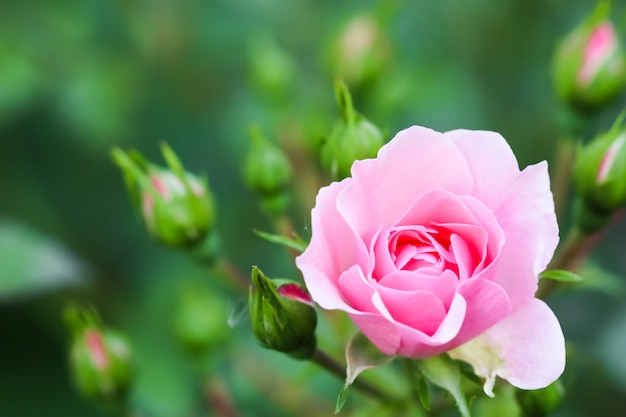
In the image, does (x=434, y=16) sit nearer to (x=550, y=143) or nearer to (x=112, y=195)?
(x=550, y=143)

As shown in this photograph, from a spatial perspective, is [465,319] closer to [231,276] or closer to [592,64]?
[231,276]

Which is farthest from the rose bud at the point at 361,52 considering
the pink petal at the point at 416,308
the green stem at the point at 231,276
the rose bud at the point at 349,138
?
the pink petal at the point at 416,308

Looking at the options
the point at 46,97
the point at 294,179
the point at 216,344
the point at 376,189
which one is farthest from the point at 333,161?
the point at 46,97

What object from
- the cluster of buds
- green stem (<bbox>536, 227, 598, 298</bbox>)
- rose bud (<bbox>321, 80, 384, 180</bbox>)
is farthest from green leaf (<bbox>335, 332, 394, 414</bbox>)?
the cluster of buds

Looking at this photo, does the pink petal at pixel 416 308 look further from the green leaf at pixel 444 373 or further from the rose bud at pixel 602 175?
the rose bud at pixel 602 175

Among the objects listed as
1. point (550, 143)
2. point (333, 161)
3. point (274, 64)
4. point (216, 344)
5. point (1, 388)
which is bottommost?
point (550, 143)

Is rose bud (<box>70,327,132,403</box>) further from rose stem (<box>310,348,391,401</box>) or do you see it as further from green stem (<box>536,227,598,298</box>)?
green stem (<box>536,227,598,298</box>)

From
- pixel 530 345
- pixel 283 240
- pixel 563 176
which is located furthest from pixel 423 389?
pixel 563 176
